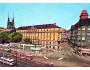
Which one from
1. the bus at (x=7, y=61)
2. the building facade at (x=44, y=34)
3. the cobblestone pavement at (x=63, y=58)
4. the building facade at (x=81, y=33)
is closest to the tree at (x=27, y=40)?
the building facade at (x=44, y=34)

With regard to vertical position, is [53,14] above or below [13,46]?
above

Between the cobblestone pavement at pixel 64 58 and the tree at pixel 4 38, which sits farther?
the tree at pixel 4 38

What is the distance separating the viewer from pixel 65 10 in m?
3.96

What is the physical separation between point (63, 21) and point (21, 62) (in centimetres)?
76

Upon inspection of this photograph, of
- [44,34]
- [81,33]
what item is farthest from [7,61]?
[81,33]

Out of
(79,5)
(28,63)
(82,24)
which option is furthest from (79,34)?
(28,63)

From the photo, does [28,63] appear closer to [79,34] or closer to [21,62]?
[21,62]

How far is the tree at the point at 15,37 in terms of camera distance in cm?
405

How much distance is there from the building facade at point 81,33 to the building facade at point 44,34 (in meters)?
0.18

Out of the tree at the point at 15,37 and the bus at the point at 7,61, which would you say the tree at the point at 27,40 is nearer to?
the tree at the point at 15,37

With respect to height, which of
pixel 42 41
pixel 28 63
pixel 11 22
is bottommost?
pixel 28 63

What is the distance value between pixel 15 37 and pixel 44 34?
1.27 ft

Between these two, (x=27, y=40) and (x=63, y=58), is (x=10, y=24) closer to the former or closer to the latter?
(x=27, y=40)

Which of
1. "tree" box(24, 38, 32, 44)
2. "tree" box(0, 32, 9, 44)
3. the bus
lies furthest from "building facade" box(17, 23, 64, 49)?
the bus
